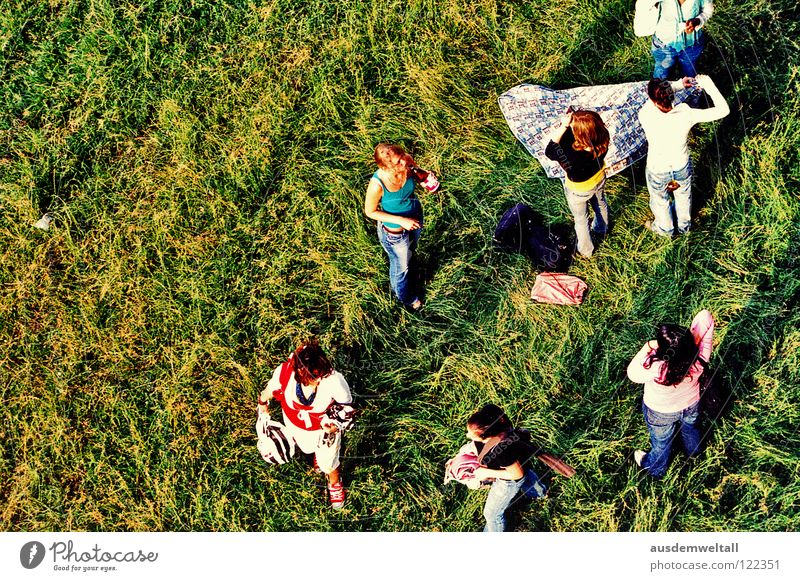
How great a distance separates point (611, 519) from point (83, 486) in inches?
154

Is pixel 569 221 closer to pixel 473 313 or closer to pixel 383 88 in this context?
pixel 473 313

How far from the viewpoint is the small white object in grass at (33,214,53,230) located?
23.5ft

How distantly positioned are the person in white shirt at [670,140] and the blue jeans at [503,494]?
2134 mm

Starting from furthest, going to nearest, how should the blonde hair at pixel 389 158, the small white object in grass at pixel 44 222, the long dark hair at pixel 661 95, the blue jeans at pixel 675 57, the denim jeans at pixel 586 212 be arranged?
the small white object in grass at pixel 44 222 → the blue jeans at pixel 675 57 → the denim jeans at pixel 586 212 → the long dark hair at pixel 661 95 → the blonde hair at pixel 389 158

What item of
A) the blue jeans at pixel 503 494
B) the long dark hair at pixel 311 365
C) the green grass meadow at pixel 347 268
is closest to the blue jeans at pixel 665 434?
the green grass meadow at pixel 347 268

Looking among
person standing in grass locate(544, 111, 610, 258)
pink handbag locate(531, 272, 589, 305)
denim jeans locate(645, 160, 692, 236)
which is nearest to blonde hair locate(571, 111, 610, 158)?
person standing in grass locate(544, 111, 610, 258)

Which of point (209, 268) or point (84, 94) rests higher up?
point (84, 94)

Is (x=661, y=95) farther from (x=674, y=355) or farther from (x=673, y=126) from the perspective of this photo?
(x=674, y=355)

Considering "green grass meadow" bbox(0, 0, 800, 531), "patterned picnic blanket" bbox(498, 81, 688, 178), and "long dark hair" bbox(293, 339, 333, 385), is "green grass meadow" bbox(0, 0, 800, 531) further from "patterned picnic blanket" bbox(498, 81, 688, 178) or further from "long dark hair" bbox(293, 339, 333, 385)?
"long dark hair" bbox(293, 339, 333, 385)

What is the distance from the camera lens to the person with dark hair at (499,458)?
20.0 feet

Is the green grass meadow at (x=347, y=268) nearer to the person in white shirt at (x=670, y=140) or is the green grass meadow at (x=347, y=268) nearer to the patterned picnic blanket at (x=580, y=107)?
the patterned picnic blanket at (x=580, y=107)

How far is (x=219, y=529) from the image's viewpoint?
6793mm

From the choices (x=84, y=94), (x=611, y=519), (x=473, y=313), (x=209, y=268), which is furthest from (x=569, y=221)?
(x=84, y=94)
